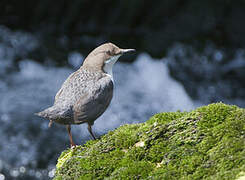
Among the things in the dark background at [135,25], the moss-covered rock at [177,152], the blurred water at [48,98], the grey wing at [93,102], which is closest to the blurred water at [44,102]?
the blurred water at [48,98]

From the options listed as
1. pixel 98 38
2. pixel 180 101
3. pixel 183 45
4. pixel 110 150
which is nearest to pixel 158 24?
pixel 183 45

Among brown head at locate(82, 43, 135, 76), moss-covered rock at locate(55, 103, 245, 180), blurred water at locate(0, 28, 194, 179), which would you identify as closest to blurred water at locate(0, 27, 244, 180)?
blurred water at locate(0, 28, 194, 179)

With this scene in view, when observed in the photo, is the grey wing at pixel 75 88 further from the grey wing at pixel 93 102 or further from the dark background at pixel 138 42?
the dark background at pixel 138 42

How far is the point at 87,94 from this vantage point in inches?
210

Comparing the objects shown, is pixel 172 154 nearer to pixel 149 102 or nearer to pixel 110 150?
pixel 110 150

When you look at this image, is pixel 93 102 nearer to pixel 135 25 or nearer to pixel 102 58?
pixel 102 58

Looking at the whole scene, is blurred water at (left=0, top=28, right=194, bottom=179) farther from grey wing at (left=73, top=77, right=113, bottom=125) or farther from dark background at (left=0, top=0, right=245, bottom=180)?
grey wing at (left=73, top=77, right=113, bottom=125)

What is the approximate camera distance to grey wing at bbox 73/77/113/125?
5168mm

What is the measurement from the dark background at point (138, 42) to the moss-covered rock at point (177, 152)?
805 centimetres

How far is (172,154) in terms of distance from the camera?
399 centimetres

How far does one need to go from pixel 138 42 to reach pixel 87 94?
894 centimetres

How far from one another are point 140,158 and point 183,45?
34.3ft

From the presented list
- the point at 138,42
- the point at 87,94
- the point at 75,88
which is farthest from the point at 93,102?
the point at 138,42

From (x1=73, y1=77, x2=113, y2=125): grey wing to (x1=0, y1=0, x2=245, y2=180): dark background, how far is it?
710 cm
